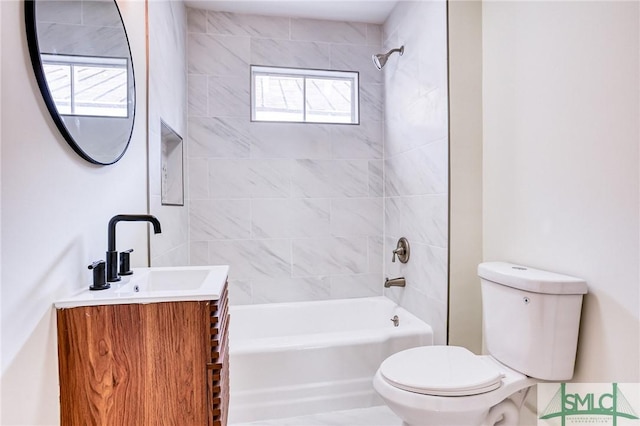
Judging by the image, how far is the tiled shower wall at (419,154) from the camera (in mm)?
1984

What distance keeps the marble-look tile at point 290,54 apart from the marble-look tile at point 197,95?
420mm

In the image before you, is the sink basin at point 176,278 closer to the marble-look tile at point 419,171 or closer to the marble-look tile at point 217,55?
the marble-look tile at point 419,171

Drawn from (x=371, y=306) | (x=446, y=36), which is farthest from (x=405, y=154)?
(x=371, y=306)

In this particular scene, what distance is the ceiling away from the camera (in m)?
2.51

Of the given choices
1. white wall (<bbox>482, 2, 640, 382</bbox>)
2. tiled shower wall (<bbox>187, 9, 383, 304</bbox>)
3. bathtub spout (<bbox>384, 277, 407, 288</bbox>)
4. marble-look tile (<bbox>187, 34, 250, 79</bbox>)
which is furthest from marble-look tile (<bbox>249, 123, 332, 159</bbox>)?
white wall (<bbox>482, 2, 640, 382</bbox>)

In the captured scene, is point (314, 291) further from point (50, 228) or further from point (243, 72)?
point (50, 228)

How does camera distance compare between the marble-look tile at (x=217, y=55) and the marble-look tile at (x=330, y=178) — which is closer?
the marble-look tile at (x=217, y=55)

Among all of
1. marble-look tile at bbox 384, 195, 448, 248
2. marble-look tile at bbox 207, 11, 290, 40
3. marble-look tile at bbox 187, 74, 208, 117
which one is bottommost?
marble-look tile at bbox 384, 195, 448, 248

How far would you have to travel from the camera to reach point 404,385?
4.43 feet

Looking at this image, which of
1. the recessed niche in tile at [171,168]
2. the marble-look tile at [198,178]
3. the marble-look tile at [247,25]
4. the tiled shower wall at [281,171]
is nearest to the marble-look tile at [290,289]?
the tiled shower wall at [281,171]

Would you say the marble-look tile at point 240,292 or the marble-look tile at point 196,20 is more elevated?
the marble-look tile at point 196,20

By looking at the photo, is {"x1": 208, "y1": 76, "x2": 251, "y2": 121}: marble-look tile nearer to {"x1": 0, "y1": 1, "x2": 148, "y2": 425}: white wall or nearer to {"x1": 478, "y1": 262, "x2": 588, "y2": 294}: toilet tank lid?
{"x1": 0, "y1": 1, "x2": 148, "y2": 425}: white wall

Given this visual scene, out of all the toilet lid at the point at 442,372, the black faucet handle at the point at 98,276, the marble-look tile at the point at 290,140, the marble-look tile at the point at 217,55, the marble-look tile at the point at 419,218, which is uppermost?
the marble-look tile at the point at 217,55

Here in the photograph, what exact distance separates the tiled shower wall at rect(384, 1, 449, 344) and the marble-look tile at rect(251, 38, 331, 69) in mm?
521
